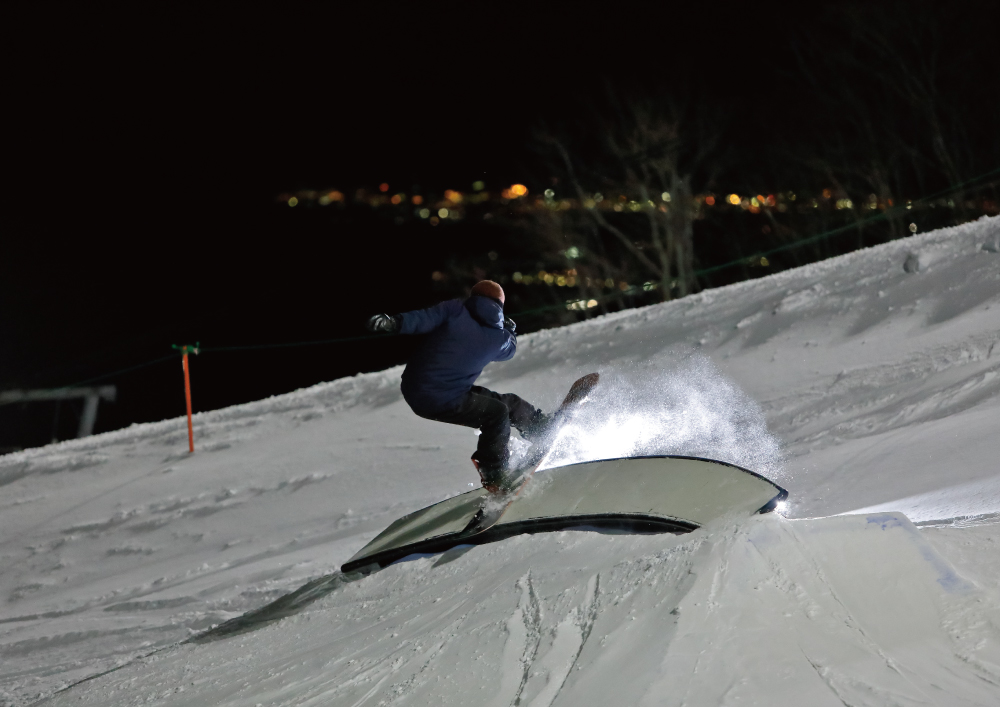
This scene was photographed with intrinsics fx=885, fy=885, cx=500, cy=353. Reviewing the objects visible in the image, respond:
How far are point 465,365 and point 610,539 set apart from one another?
4.53ft

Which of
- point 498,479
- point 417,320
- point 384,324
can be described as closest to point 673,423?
point 498,479

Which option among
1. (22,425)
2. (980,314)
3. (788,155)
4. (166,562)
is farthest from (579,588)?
(788,155)

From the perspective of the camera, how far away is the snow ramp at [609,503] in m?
4.18

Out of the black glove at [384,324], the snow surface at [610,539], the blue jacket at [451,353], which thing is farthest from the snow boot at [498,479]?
the black glove at [384,324]

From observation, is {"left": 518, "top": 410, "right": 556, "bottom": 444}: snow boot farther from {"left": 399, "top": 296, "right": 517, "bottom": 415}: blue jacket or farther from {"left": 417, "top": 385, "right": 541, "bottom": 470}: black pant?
{"left": 399, "top": 296, "right": 517, "bottom": 415}: blue jacket

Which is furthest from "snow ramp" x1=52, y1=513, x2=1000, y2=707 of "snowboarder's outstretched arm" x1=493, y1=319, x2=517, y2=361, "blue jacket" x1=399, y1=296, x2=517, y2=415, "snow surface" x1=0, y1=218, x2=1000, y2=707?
"snowboarder's outstretched arm" x1=493, y1=319, x2=517, y2=361

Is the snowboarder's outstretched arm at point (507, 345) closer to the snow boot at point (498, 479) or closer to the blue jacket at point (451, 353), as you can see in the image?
the blue jacket at point (451, 353)

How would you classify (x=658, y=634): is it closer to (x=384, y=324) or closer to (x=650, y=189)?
(x=384, y=324)

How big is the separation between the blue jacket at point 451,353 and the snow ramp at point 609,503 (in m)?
0.72

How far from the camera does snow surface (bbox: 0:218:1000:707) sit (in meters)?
2.89

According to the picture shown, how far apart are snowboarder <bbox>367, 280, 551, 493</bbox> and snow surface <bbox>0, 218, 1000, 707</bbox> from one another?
78cm

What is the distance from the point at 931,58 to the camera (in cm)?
2569

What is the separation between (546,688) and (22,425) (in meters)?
17.0

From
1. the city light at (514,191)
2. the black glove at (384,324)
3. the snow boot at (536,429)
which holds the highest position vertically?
the city light at (514,191)
